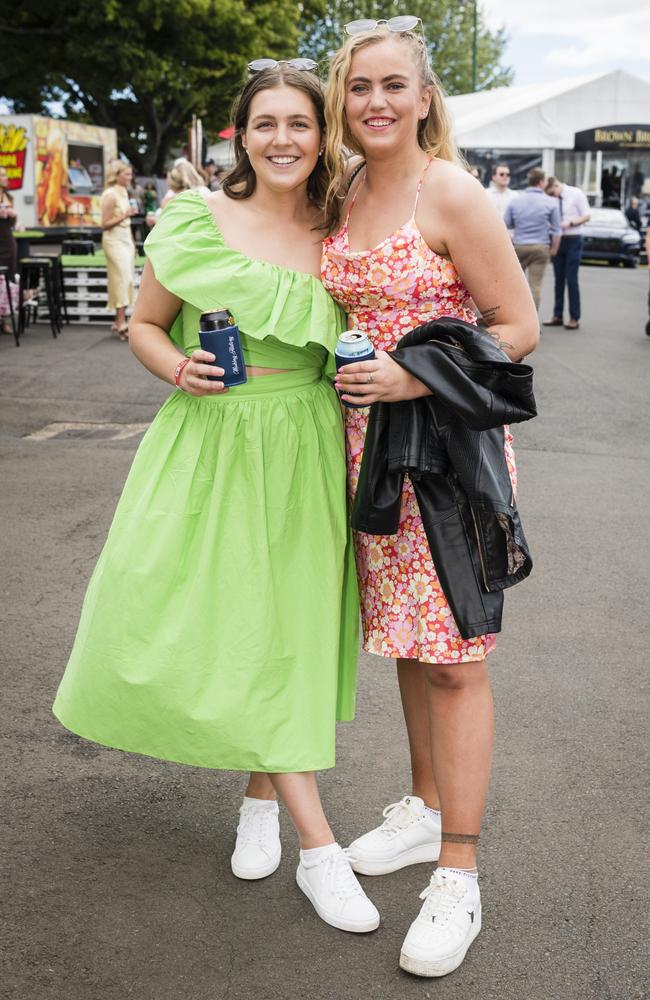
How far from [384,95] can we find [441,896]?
1.89m

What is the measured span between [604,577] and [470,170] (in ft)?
10.4

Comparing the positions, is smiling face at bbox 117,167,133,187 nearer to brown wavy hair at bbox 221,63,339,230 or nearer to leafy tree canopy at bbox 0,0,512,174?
brown wavy hair at bbox 221,63,339,230

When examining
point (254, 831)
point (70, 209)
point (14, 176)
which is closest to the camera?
point (254, 831)

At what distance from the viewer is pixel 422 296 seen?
269cm

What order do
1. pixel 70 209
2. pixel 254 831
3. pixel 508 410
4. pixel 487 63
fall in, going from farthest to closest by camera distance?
pixel 487 63 < pixel 70 209 < pixel 254 831 < pixel 508 410

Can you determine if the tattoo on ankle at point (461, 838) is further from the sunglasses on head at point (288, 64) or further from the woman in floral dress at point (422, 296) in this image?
the sunglasses on head at point (288, 64)

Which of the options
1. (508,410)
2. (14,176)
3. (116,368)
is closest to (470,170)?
(508,410)

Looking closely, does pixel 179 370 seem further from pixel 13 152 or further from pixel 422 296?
pixel 13 152

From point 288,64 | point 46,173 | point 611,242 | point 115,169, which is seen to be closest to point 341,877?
point 288,64

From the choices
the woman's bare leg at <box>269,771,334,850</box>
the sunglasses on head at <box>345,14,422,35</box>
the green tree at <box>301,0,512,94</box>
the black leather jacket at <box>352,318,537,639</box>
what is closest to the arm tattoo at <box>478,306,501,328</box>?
the black leather jacket at <box>352,318,537,639</box>

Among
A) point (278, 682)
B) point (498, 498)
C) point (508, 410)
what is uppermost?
point (508, 410)

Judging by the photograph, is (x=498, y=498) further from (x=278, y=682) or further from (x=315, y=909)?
(x=315, y=909)

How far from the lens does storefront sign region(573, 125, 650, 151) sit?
3362cm

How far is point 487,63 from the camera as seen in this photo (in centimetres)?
7000
